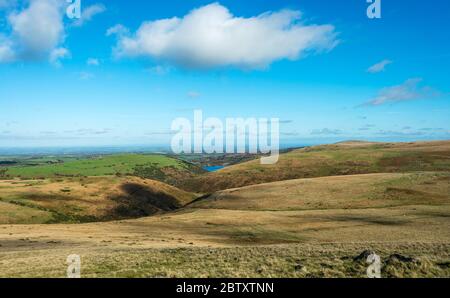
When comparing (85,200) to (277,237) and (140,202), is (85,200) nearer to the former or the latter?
(140,202)

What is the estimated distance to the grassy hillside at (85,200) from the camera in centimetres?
7506

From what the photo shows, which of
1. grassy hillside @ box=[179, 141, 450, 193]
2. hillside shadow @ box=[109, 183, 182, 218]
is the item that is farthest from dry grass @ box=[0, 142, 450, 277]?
grassy hillside @ box=[179, 141, 450, 193]

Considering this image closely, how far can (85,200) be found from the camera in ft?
301

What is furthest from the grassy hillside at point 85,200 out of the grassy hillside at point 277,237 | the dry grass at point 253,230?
the grassy hillside at point 277,237

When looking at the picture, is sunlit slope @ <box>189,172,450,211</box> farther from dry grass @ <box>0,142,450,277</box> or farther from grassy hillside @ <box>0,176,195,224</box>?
grassy hillside @ <box>0,176,195,224</box>

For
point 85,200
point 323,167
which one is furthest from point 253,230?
point 323,167

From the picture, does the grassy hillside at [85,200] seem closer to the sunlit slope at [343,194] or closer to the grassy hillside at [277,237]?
the grassy hillside at [277,237]

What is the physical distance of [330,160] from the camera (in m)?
158

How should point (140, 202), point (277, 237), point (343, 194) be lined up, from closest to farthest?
point (277, 237) < point (343, 194) < point (140, 202)

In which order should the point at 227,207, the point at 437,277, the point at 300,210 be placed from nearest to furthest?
the point at 437,277
the point at 300,210
the point at 227,207

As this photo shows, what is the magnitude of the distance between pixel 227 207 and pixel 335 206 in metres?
23.7
